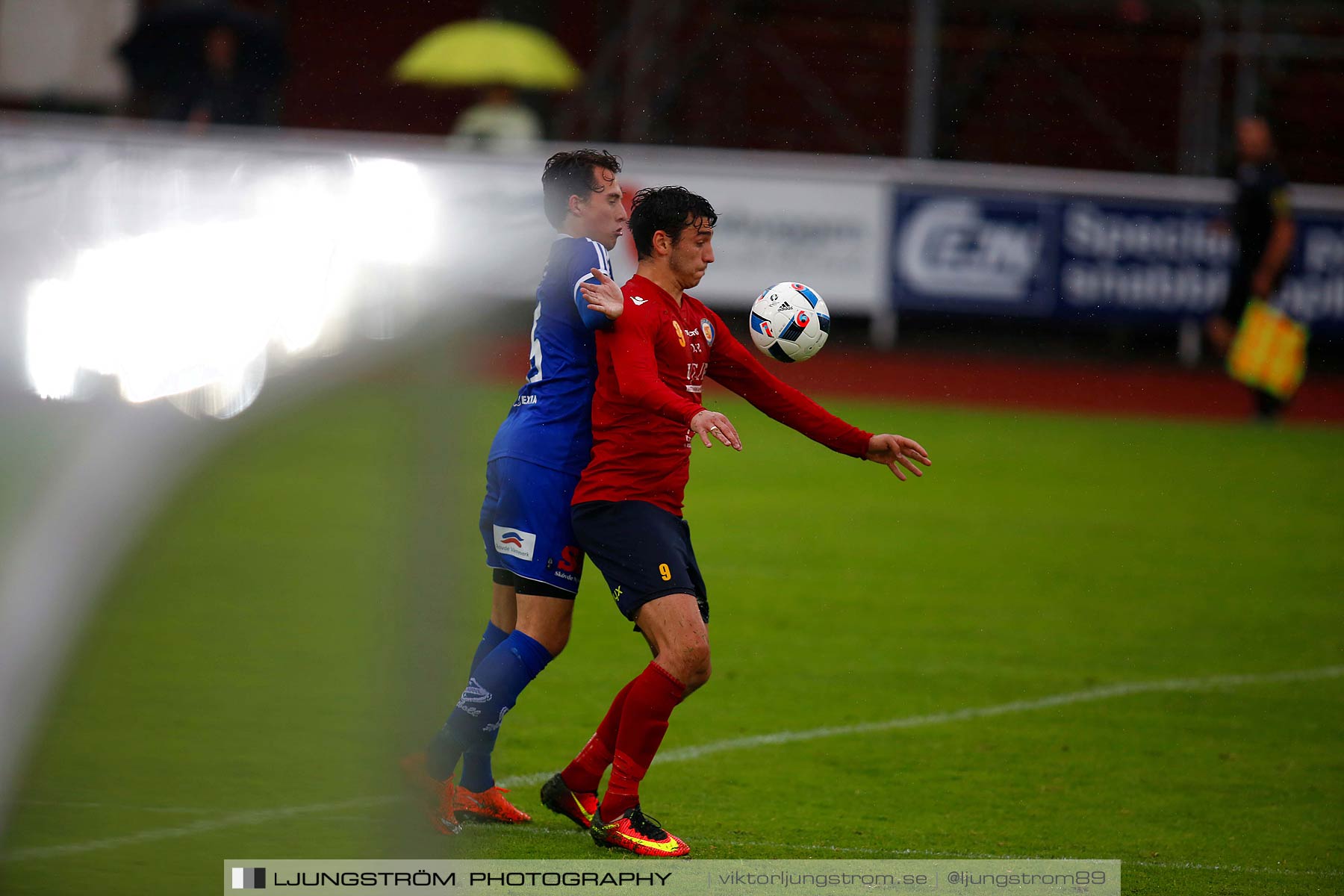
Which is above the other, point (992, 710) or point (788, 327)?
point (788, 327)

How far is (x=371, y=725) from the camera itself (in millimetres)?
1446

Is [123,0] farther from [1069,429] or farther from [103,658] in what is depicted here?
[1069,429]

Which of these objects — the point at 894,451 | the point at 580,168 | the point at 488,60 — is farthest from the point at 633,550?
the point at 488,60

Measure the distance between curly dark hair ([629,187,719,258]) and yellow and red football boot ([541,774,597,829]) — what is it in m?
1.40

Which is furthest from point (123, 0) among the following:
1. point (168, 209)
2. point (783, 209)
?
point (783, 209)

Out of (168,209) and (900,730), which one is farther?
(900,730)

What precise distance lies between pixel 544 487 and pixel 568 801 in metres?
0.83

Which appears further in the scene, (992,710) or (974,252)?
(974,252)

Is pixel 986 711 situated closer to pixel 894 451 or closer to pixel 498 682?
pixel 894 451

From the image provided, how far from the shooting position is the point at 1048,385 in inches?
619

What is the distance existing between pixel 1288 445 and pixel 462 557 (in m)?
12.4

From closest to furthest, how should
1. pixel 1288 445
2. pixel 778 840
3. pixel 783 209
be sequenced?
pixel 778 840 → pixel 1288 445 → pixel 783 209

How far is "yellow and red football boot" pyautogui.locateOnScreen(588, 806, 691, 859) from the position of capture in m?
3.66

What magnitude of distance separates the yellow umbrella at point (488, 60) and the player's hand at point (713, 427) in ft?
41.8
